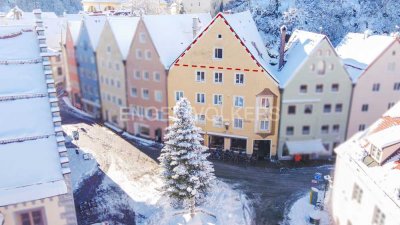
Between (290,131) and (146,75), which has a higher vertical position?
(146,75)

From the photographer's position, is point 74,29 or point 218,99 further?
→ point 74,29

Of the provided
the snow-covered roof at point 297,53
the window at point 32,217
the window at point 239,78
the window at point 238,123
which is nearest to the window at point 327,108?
the snow-covered roof at point 297,53

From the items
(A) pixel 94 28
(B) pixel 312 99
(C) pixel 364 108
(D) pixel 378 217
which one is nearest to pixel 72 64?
(A) pixel 94 28

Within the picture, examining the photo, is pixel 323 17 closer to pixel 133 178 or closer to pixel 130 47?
pixel 130 47

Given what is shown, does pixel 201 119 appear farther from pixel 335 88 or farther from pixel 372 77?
pixel 372 77

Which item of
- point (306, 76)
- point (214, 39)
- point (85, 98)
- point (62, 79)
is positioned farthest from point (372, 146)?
point (62, 79)

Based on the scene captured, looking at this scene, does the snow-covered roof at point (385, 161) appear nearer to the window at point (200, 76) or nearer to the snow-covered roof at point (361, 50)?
the snow-covered roof at point (361, 50)

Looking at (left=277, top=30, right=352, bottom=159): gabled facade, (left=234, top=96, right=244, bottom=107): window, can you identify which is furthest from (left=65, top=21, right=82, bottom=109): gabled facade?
(left=277, top=30, right=352, bottom=159): gabled facade
